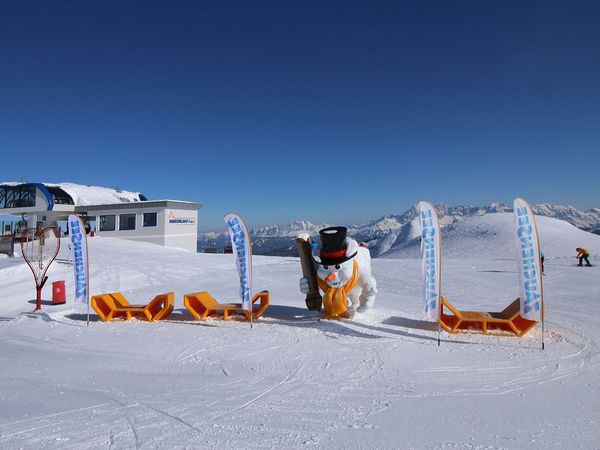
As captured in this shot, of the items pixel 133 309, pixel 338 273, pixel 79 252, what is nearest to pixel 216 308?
pixel 133 309

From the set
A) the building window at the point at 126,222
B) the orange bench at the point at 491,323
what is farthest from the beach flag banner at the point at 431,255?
the building window at the point at 126,222

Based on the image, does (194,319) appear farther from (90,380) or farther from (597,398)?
(597,398)

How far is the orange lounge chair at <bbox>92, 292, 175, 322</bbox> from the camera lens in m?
8.72

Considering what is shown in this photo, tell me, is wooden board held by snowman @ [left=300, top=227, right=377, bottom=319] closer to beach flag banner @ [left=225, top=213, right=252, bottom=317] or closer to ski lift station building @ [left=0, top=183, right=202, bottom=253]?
beach flag banner @ [left=225, top=213, right=252, bottom=317]

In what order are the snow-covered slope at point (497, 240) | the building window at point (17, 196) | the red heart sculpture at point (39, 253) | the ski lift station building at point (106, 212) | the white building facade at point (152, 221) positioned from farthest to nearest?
the building window at point (17, 196), the snow-covered slope at point (497, 240), the ski lift station building at point (106, 212), the white building facade at point (152, 221), the red heart sculpture at point (39, 253)

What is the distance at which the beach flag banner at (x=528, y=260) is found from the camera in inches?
243

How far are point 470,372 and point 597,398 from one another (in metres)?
1.36

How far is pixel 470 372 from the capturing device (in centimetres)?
513

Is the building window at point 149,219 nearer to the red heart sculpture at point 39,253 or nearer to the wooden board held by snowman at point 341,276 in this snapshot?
the red heart sculpture at point 39,253

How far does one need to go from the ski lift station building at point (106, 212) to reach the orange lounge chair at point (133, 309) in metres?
20.1

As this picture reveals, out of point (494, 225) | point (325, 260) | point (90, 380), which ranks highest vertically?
point (494, 225)

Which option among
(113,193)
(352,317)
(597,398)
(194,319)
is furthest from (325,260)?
(113,193)

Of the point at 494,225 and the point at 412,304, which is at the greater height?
the point at 494,225

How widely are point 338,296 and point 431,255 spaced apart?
213cm
